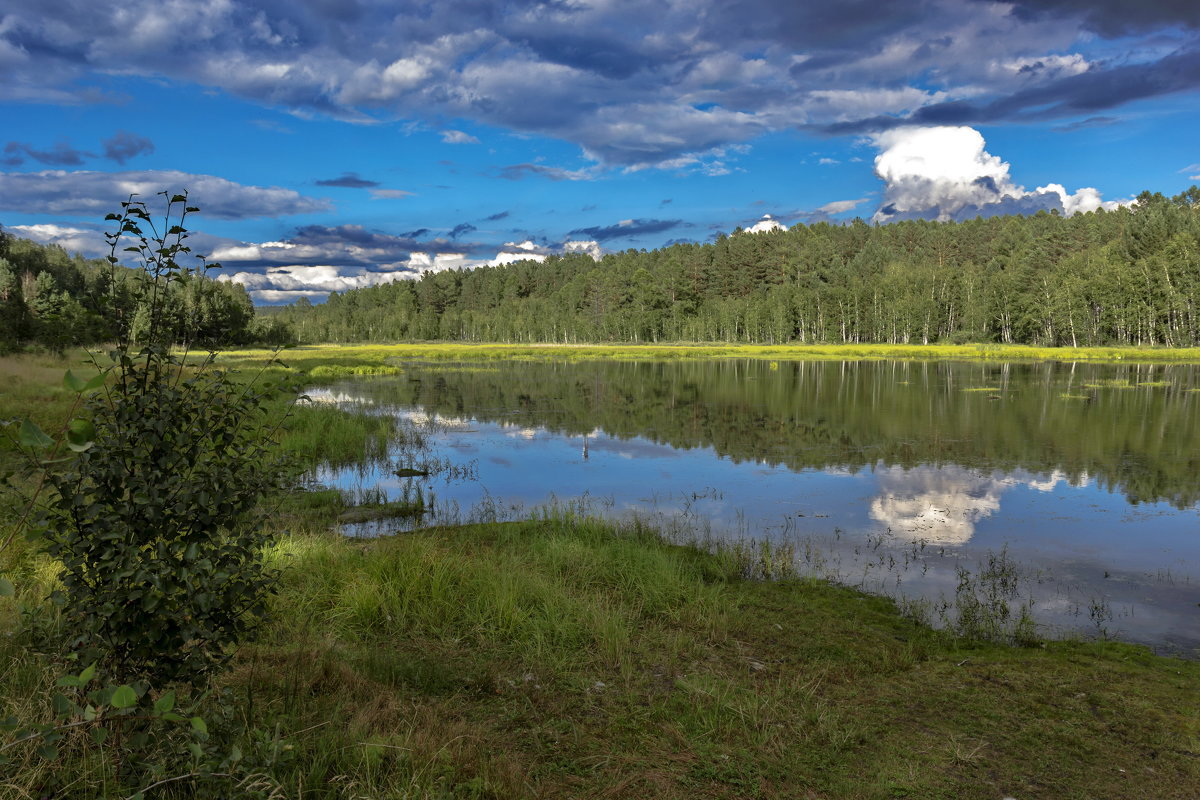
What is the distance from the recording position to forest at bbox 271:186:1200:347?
3595 inches

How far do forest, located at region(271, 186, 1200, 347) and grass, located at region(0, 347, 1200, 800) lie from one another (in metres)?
100

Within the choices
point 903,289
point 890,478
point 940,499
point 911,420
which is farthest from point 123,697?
point 903,289

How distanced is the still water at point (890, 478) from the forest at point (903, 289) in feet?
203

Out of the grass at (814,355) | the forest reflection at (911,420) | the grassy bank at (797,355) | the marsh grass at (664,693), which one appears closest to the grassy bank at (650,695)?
the marsh grass at (664,693)

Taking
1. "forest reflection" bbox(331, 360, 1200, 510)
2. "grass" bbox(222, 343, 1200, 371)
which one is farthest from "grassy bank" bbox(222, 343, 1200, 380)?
"forest reflection" bbox(331, 360, 1200, 510)

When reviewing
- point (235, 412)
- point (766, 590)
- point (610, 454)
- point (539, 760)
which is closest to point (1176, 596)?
point (766, 590)

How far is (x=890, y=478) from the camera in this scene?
64.0 feet

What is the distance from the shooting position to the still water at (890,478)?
1166cm

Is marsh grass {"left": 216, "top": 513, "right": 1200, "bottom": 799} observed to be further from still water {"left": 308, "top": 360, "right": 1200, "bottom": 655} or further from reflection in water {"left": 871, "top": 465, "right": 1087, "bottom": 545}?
reflection in water {"left": 871, "top": 465, "right": 1087, "bottom": 545}

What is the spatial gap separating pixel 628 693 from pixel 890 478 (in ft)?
49.3

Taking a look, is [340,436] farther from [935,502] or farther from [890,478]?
[935,502]

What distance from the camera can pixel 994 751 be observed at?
5898 mm

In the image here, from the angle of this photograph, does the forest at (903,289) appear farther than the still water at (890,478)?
Yes

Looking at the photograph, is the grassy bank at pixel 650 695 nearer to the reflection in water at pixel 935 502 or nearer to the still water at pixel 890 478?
the still water at pixel 890 478
